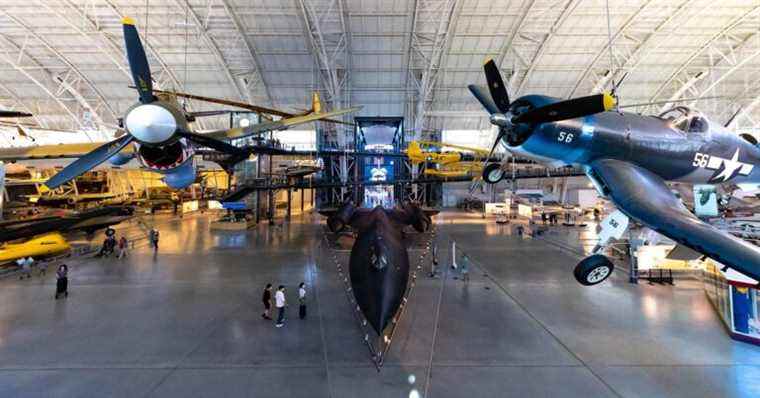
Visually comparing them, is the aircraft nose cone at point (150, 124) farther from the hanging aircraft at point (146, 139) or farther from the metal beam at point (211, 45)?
the metal beam at point (211, 45)

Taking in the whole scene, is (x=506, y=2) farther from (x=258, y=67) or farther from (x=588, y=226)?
(x=258, y=67)

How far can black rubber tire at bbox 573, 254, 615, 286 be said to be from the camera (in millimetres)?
5172

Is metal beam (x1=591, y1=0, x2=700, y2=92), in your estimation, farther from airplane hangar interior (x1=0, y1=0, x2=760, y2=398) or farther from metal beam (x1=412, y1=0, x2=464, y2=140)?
metal beam (x1=412, y1=0, x2=464, y2=140)

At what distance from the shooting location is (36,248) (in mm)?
14898

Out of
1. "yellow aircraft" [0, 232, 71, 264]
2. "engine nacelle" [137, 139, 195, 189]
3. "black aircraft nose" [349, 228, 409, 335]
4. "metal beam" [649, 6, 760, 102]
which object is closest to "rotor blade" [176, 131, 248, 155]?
"engine nacelle" [137, 139, 195, 189]

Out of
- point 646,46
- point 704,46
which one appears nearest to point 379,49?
point 646,46

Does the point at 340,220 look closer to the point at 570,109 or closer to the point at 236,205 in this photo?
the point at 236,205

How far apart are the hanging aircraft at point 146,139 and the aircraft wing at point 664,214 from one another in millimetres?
9065

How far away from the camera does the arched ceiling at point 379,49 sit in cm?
2689

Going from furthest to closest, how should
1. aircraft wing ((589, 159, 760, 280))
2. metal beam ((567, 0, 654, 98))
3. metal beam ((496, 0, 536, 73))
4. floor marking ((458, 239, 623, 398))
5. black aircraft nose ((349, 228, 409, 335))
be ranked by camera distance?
1. metal beam ((567, 0, 654, 98))
2. metal beam ((496, 0, 536, 73))
3. black aircraft nose ((349, 228, 409, 335))
4. floor marking ((458, 239, 623, 398))
5. aircraft wing ((589, 159, 760, 280))

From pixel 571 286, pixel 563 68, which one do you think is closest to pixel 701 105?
pixel 563 68

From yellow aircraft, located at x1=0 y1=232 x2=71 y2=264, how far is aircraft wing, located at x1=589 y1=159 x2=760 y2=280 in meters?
23.1

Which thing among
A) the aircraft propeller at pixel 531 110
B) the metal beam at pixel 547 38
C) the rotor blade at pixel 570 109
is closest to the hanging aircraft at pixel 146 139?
the aircraft propeller at pixel 531 110

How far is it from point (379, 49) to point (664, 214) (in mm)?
31424
